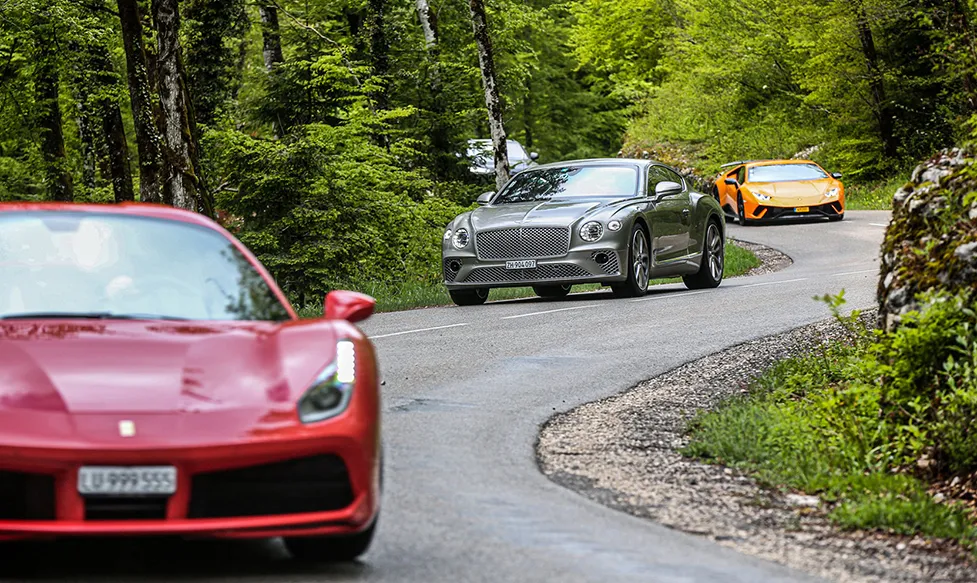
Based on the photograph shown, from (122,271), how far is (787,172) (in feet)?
104

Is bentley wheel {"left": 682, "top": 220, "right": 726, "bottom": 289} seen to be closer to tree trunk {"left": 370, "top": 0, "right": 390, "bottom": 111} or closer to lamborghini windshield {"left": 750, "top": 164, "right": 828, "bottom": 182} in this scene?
Answer: tree trunk {"left": 370, "top": 0, "right": 390, "bottom": 111}

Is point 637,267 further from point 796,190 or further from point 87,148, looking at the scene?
point 87,148

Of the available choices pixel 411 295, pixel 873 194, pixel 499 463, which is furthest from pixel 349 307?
pixel 873 194

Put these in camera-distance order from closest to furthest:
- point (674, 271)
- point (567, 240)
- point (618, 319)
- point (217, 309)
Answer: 1. point (217, 309)
2. point (618, 319)
3. point (567, 240)
4. point (674, 271)

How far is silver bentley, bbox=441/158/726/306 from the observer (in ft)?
56.8

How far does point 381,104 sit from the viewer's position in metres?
31.3

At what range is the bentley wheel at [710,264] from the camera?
799 inches

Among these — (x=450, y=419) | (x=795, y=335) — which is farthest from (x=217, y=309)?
(x=795, y=335)

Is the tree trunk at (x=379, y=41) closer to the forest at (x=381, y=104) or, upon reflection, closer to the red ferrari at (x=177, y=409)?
the forest at (x=381, y=104)

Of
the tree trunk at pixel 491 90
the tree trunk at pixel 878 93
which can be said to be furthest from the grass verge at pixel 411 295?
the tree trunk at pixel 878 93

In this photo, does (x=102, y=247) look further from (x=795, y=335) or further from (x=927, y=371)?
(x=795, y=335)

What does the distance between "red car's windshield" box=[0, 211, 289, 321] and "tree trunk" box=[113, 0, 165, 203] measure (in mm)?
14851

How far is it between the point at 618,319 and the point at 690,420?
5929mm

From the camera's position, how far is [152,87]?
22.6 metres
